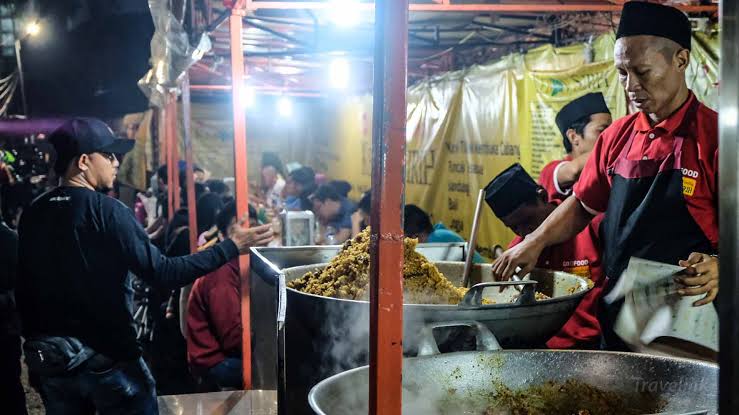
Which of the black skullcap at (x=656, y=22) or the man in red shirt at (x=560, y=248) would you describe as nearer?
the black skullcap at (x=656, y=22)

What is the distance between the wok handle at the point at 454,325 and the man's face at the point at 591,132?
10.5 ft

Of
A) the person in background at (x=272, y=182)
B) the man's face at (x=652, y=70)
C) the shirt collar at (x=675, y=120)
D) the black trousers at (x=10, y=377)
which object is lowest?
the black trousers at (x=10, y=377)

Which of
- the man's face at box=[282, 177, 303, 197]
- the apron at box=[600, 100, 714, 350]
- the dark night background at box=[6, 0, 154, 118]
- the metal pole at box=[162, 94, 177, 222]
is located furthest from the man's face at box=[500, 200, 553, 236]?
the dark night background at box=[6, 0, 154, 118]

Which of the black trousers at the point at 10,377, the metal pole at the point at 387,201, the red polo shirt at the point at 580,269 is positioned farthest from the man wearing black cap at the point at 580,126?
the black trousers at the point at 10,377

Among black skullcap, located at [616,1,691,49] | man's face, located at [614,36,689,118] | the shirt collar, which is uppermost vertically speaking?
black skullcap, located at [616,1,691,49]

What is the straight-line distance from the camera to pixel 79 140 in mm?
4047

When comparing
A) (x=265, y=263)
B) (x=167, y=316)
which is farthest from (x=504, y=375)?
(x=167, y=316)

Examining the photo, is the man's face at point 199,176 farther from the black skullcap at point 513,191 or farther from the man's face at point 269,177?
the black skullcap at point 513,191

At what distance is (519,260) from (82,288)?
2.30m

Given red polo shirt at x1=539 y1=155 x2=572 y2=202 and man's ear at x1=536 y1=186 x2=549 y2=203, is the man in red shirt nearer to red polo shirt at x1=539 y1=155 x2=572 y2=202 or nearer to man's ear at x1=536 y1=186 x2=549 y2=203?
man's ear at x1=536 y1=186 x2=549 y2=203

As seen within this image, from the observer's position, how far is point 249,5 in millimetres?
5027

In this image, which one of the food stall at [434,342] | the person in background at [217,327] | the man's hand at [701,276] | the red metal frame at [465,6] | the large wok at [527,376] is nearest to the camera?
the food stall at [434,342]

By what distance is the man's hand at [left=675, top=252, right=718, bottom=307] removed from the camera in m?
2.51

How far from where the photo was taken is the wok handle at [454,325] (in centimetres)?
241
